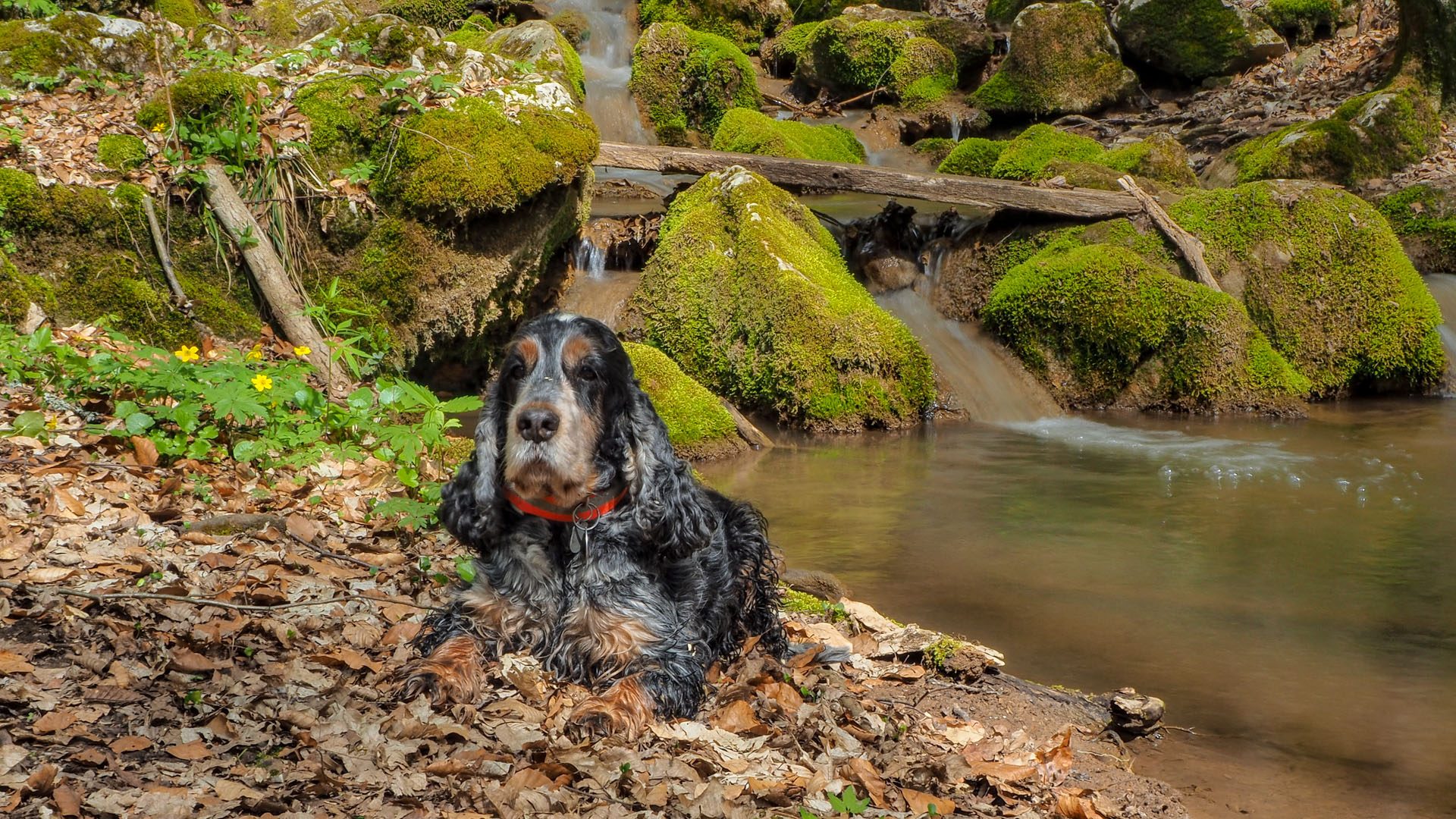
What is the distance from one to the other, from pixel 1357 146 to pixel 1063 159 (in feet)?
16.3

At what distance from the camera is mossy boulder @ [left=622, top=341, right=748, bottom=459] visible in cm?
1018

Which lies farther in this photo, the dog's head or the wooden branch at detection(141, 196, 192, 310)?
the wooden branch at detection(141, 196, 192, 310)

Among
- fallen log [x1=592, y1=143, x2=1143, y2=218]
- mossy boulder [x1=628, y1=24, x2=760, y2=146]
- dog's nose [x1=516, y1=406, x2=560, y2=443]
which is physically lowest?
dog's nose [x1=516, y1=406, x2=560, y2=443]

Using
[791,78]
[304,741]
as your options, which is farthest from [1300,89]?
[304,741]

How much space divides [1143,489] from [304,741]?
8.03 m

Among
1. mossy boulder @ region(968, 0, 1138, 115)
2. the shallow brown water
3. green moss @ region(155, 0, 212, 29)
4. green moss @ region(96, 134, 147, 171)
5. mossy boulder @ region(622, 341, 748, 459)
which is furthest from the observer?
mossy boulder @ region(968, 0, 1138, 115)

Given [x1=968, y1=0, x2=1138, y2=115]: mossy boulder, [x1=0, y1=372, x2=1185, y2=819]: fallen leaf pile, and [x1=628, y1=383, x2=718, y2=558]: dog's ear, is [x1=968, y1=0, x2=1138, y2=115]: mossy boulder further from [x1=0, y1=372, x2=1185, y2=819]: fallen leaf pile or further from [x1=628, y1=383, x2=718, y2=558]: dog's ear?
[x1=628, y1=383, x2=718, y2=558]: dog's ear

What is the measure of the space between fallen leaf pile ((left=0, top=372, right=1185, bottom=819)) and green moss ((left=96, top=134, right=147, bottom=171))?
3246mm

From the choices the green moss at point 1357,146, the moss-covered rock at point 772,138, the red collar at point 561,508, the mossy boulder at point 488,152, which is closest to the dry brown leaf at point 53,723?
the red collar at point 561,508

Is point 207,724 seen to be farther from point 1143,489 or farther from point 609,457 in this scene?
point 1143,489

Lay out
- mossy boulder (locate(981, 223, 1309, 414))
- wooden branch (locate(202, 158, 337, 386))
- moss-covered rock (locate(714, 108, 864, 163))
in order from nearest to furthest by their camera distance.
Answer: wooden branch (locate(202, 158, 337, 386)), mossy boulder (locate(981, 223, 1309, 414)), moss-covered rock (locate(714, 108, 864, 163))

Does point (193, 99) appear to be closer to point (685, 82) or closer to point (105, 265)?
point (105, 265)

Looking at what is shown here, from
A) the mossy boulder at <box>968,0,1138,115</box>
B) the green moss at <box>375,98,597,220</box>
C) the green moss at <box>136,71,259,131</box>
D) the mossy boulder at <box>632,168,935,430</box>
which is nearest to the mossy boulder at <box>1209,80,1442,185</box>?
the mossy boulder at <box>968,0,1138,115</box>

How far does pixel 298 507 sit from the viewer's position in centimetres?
570
